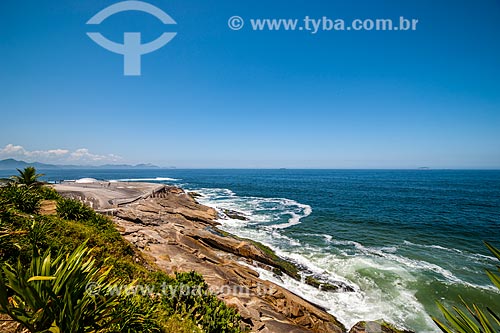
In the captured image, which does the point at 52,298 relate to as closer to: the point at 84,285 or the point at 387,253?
the point at 84,285

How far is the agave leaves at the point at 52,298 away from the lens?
2867 mm

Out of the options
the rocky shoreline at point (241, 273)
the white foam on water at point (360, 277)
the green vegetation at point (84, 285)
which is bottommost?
the white foam on water at point (360, 277)

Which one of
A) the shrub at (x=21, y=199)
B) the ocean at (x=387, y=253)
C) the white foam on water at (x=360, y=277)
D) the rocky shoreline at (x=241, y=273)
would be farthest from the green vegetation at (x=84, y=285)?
the ocean at (x=387, y=253)

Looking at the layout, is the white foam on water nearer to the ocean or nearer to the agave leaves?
the ocean

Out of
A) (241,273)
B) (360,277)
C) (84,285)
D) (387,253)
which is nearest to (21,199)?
(84,285)

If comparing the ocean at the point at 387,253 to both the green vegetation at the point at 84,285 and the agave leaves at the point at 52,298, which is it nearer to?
the green vegetation at the point at 84,285

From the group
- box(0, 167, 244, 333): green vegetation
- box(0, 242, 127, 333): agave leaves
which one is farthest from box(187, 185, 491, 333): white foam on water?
box(0, 242, 127, 333): agave leaves

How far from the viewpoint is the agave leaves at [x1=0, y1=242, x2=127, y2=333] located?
2.87 meters

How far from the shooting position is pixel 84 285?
129 inches

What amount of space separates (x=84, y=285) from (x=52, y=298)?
37 cm

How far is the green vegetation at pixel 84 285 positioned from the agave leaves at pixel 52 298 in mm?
12

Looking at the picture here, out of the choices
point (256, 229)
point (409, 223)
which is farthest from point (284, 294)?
point (409, 223)

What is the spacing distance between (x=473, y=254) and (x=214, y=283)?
24.0 m

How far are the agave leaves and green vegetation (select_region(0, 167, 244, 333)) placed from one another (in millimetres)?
12
